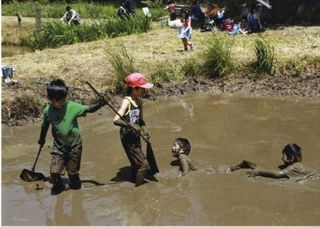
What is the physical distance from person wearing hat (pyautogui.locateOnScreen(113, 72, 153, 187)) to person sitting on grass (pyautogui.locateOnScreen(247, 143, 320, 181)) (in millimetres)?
1392

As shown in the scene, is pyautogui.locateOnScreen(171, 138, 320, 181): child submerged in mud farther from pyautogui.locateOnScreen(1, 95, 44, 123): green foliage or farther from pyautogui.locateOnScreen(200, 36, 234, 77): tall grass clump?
pyautogui.locateOnScreen(200, 36, 234, 77): tall grass clump

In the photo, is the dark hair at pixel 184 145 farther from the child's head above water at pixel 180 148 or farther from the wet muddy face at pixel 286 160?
the wet muddy face at pixel 286 160

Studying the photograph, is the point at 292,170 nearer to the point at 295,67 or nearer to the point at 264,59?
the point at 264,59

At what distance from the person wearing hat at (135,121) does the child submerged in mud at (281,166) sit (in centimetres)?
67

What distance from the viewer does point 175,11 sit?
1855 cm

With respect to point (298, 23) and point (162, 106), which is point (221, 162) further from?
point (298, 23)

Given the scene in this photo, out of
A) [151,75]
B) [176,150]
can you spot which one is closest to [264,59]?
[151,75]

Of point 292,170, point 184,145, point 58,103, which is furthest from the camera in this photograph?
point 184,145

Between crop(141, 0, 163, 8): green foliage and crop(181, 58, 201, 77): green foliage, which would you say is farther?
crop(141, 0, 163, 8): green foliage

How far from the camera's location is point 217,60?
10.3 metres

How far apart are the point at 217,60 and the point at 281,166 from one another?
13.5 ft

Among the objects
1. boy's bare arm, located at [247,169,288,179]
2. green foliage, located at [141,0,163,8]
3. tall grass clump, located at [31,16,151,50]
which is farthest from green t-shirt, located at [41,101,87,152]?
green foliage, located at [141,0,163,8]

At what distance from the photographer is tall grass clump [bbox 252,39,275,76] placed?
1012cm

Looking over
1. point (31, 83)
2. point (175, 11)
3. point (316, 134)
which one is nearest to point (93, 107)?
point (316, 134)
